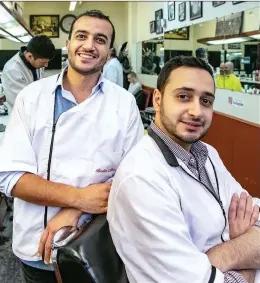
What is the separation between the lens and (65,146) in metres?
1.28

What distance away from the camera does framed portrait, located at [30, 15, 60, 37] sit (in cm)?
1320

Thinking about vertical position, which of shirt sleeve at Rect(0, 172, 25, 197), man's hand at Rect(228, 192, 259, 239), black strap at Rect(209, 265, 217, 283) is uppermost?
shirt sleeve at Rect(0, 172, 25, 197)

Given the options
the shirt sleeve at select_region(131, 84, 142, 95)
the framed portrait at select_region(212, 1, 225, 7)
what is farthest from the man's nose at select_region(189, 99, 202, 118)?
the shirt sleeve at select_region(131, 84, 142, 95)

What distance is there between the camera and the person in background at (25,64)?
3.24 metres

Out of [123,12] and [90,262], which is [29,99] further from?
[123,12]

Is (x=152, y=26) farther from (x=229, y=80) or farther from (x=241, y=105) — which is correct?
(x=241, y=105)

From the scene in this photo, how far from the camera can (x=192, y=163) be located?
48.2 inches

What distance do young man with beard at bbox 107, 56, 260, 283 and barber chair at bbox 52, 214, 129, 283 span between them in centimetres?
3

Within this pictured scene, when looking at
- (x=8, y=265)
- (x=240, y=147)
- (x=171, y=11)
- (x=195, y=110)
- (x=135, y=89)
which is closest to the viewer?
(x=195, y=110)

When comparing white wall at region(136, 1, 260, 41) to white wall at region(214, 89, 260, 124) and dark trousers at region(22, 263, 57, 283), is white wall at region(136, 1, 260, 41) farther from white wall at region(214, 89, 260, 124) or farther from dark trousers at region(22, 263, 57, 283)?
dark trousers at region(22, 263, 57, 283)

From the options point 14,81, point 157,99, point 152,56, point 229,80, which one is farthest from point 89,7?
point 157,99

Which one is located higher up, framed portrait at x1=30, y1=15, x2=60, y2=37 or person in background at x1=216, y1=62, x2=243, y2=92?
framed portrait at x1=30, y1=15, x2=60, y2=37

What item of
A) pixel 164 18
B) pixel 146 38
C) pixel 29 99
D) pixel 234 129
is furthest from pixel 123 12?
pixel 29 99

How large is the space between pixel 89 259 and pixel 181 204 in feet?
0.99
